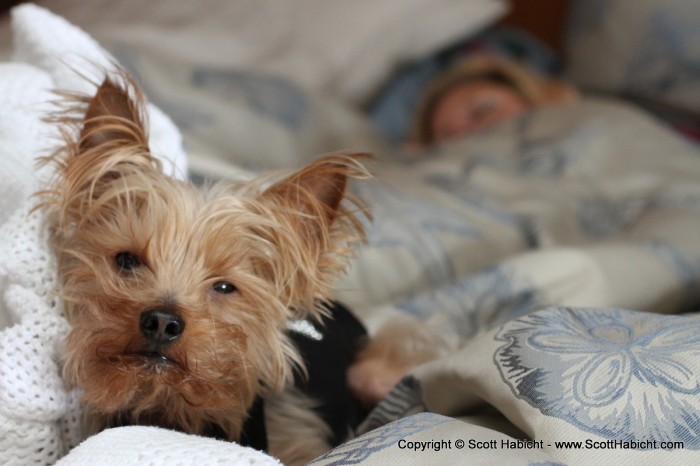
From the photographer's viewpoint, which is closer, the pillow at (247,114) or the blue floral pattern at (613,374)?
the blue floral pattern at (613,374)

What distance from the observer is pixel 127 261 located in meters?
1.06

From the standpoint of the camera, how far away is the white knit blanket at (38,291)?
30.2 inches

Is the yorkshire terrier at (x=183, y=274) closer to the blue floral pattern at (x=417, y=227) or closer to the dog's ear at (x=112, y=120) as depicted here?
the dog's ear at (x=112, y=120)

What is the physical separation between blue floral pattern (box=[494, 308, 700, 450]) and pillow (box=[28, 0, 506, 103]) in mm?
1614

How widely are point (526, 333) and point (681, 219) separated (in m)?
0.95

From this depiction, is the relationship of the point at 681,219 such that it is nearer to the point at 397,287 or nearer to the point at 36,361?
the point at 397,287

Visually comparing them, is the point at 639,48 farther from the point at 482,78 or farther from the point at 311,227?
the point at 311,227

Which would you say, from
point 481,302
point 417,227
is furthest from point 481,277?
point 417,227

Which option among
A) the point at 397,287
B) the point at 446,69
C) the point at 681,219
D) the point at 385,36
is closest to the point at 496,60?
the point at 446,69

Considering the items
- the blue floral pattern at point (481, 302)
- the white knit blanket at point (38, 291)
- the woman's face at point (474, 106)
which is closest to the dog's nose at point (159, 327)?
the white knit blanket at point (38, 291)

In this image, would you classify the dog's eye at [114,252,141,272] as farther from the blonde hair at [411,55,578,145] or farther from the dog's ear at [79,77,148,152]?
the blonde hair at [411,55,578,145]

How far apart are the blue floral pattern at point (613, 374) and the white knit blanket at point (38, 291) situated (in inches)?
11.9

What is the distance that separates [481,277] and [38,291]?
0.86m

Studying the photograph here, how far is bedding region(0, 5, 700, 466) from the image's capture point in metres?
0.79
